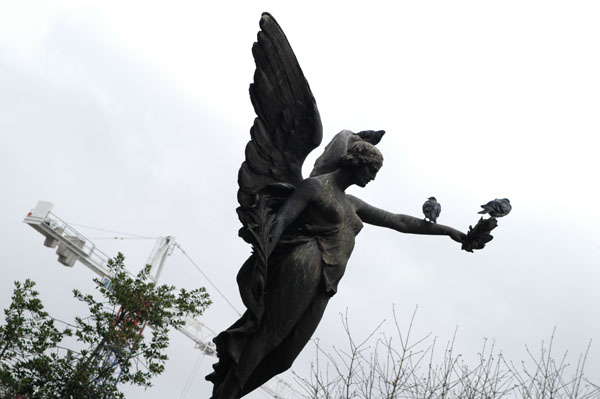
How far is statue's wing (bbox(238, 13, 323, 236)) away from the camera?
12.0 ft

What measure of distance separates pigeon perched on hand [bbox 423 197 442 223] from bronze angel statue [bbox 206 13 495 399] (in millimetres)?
51

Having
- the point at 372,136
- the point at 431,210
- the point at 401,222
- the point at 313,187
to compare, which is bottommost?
the point at 313,187

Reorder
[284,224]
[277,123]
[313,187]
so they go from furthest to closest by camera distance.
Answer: [277,123], [313,187], [284,224]

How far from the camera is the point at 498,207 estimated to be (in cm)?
376

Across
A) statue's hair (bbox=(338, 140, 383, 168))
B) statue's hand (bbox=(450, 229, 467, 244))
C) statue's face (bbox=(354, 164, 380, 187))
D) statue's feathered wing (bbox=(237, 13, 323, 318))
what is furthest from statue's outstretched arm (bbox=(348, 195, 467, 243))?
statue's feathered wing (bbox=(237, 13, 323, 318))

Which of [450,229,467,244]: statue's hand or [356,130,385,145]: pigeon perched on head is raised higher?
[356,130,385,145]: pigeon perched on head

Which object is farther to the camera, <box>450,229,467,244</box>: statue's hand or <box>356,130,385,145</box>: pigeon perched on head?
<box>356,130,385,145</box>: pigeon perched on head

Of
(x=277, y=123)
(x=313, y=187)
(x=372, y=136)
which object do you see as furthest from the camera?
(x=372, y=136)

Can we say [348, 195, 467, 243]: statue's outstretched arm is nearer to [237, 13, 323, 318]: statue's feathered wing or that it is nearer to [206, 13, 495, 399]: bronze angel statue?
[206, 13, 495, 399]: bronze angel statue

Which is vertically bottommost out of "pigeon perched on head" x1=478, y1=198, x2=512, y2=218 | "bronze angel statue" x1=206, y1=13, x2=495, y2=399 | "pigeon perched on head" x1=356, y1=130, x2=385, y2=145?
"bronze angel statue" x1=206, y1=13, x2=495, y2=399

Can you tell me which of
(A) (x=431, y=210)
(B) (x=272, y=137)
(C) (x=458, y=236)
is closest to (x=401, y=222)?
(A) (x=431, y=210)

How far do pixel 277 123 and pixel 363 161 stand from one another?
2.03 feet

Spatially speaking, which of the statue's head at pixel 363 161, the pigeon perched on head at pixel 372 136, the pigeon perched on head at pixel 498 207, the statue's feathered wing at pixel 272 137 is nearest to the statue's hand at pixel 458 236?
the pigeon perched on head at pixel 498 207

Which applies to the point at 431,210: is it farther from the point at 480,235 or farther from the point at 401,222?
the point at 480,235
